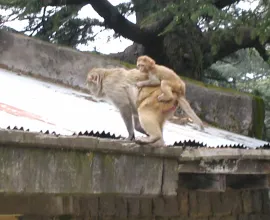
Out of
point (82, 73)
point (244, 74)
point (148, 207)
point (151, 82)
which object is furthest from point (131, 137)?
point (244, 74)

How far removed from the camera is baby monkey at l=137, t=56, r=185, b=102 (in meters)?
5.30

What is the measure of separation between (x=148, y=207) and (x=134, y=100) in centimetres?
171

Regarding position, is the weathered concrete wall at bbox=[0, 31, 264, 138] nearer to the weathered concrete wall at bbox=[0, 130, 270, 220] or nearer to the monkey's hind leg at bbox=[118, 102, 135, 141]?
the weathered concrete wall at bbox=[0, 130, 270, 220]

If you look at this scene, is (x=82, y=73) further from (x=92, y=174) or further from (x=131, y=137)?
(x=92, y=174)

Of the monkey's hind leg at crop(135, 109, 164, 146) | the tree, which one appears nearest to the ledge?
the monkey's hind leg at crop(135, 109, 164, 146)

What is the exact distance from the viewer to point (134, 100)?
5555mm

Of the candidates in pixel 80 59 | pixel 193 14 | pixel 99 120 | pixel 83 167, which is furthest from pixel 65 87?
pixel 83 167

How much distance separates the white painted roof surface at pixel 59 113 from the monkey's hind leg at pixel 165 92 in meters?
0.73

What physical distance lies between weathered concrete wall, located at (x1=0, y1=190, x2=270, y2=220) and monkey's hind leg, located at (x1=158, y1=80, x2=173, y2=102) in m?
1.20

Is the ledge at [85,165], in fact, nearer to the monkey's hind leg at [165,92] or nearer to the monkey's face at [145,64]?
the monkey's hind leg at [165,92]

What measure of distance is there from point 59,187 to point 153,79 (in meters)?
1.60

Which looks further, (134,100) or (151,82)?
(134,100)

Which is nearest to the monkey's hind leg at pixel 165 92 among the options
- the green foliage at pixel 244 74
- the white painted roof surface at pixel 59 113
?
the white painted roof surface at pixel 59 113

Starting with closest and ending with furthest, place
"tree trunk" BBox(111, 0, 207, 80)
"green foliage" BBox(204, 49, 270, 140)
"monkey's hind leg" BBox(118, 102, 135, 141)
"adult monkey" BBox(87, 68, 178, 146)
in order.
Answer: "adult monkey" BBox(87, 68, 178, 146), "monkey's hind leg" BBox(118, 102, 135, 141), "tree trunk" BBox(111, 0, 207, 80), "green foliage" BBox(204, 49, 270, 140)
